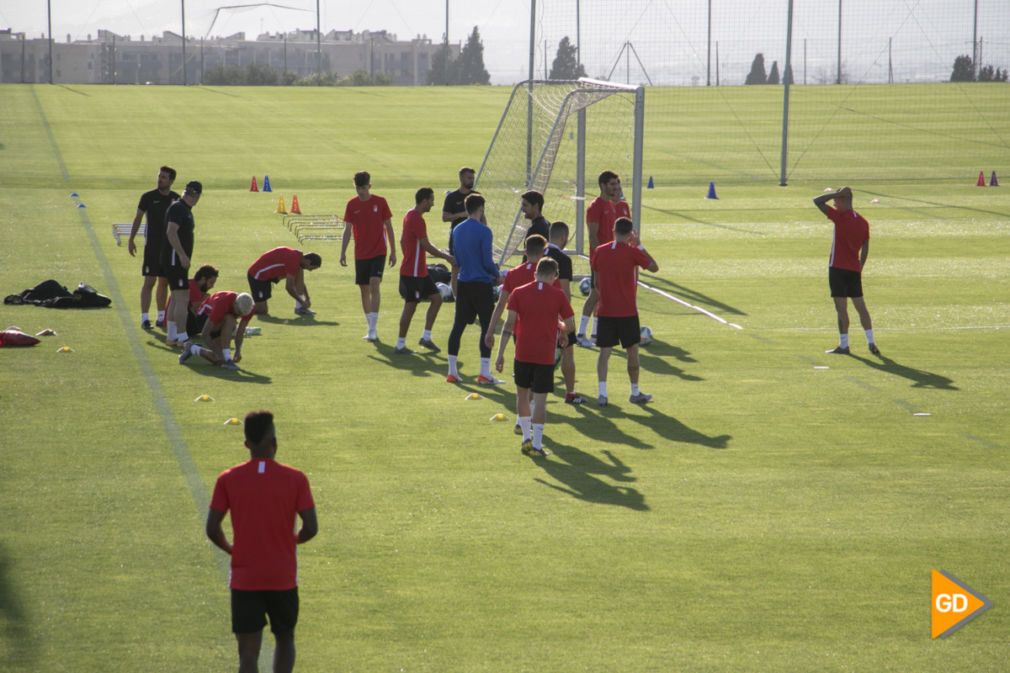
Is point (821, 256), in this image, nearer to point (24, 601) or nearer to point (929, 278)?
point (929, 278)

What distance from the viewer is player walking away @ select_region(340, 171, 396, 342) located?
15.3m

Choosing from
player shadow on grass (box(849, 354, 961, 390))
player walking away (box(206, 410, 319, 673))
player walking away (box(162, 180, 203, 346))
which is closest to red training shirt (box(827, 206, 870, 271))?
player shadow on grass (box(849, 354, 961, 390))

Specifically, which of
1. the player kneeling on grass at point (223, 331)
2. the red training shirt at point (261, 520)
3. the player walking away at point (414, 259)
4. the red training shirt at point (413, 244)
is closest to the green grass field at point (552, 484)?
the player kneeling on grass at point (223, 331)

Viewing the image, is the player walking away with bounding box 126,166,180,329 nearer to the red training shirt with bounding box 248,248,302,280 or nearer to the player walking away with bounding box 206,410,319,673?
the red training shirt with bounding box 248,248,302,280

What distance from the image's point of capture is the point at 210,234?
83.9ft

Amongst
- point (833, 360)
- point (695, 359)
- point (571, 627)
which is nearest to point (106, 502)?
point (571, 627)

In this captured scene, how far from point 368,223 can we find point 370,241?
9.9 inches

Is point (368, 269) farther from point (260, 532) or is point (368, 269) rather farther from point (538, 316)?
point (260, 532)

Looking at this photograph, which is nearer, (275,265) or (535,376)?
(535,376)

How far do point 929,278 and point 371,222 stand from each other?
11363 mm

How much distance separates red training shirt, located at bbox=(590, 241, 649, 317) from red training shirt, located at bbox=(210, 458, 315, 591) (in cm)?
674

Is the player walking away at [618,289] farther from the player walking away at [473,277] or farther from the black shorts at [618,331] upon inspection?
the player walking away at [473,277]

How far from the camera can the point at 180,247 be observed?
1382 centimetres

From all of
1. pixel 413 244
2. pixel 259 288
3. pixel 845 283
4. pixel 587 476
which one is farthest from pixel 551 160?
pixel 587 476
